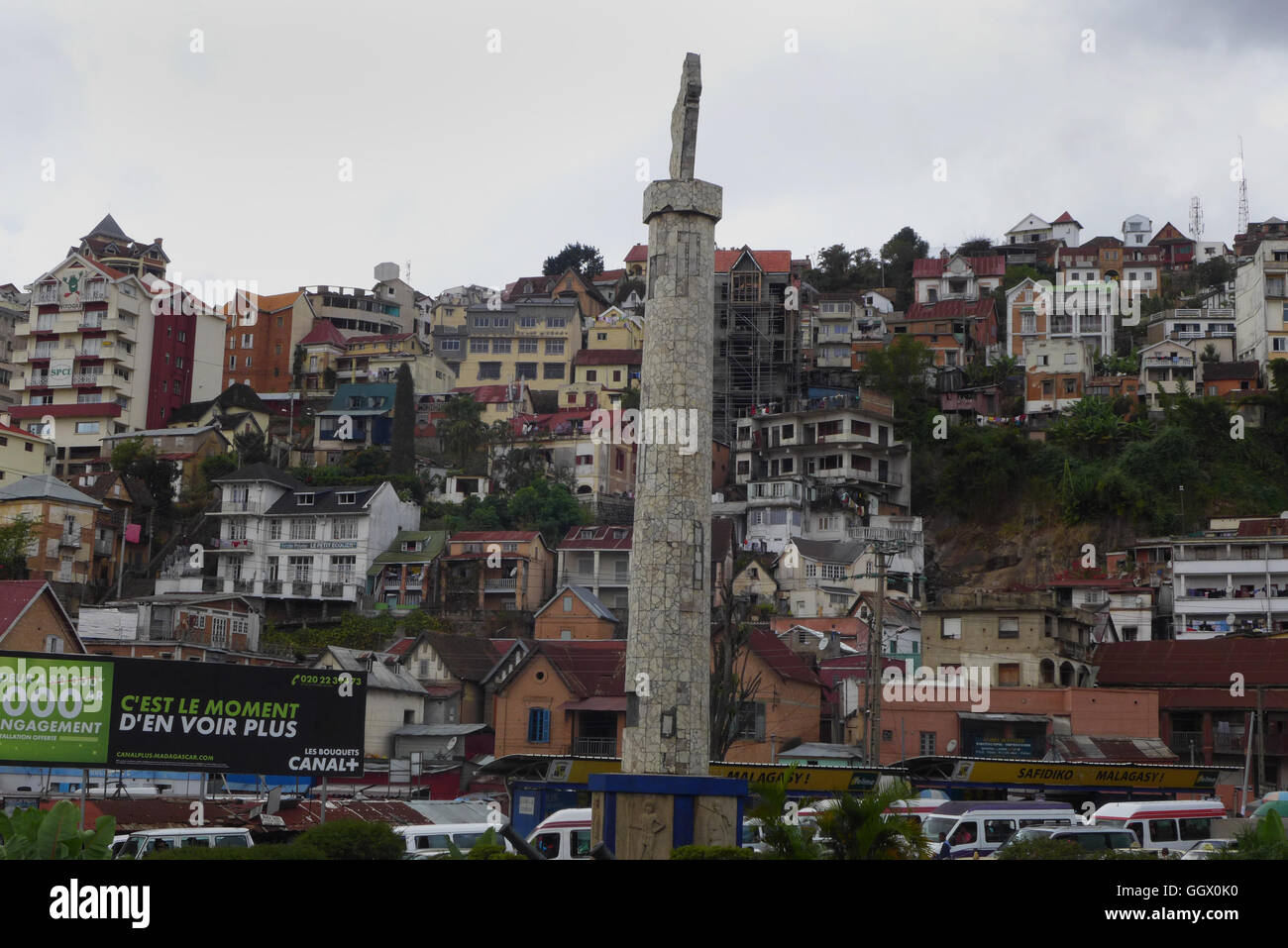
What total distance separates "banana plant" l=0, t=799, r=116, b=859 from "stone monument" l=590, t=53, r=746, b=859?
7.34 metres

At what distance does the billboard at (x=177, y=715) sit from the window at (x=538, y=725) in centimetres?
1880

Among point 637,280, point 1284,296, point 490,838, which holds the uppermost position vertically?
point 637,280

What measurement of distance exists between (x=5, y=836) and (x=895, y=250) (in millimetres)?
114576

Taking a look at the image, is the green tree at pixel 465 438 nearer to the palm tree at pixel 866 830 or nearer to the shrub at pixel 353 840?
the shrub at pixel 353 840

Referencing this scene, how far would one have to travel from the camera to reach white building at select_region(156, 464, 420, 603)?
75250 millimetres

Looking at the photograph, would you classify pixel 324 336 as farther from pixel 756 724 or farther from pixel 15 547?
pixel 756 724

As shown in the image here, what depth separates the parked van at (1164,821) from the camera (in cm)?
2936

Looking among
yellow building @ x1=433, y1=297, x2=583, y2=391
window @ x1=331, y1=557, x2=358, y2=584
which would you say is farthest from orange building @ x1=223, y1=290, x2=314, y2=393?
window @ x1=331, y1=557, x2=358, y2=584

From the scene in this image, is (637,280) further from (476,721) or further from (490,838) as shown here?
(490,838)

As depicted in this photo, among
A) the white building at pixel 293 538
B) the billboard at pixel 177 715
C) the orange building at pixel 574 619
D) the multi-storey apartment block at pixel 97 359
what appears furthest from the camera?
the multi-storey apartment block at pixel 97 359

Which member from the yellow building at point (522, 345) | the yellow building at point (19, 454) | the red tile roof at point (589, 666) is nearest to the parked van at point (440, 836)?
the red tile roof at point (589, 666)

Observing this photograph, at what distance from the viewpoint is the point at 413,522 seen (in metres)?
79.2

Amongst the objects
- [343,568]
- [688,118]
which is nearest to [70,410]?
[343,568]
